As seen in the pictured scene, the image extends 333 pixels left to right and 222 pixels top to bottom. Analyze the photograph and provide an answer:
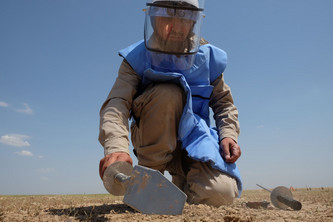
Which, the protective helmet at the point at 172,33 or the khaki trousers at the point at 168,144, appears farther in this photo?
the protective helmet at the point at 172,33

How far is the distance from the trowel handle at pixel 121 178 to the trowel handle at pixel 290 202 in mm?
1774

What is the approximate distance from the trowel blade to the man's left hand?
44.7 inches

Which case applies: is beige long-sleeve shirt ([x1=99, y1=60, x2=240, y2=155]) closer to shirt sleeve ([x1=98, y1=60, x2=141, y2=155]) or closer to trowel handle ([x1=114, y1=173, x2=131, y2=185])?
shirt sleeve ([x1=98, y1=60, x2=141, y2=155])

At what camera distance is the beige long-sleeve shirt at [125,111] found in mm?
2312

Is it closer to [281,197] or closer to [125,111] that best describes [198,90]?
[125,111]

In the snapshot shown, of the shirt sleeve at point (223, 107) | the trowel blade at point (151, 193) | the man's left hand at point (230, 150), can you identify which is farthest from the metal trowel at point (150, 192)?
the shirt sleeve at point (223, 107)

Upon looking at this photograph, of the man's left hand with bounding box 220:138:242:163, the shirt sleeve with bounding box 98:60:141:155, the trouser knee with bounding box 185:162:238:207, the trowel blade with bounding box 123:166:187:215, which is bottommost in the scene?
the trouser knee with bounding box 185:162:238:207

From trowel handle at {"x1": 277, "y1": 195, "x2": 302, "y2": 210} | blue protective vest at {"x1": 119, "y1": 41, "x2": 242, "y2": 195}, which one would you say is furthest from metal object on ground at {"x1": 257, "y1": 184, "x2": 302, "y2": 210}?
blue protective vest at {"x1": 119, "y1": 41, "x2": 242, "y2": 195}

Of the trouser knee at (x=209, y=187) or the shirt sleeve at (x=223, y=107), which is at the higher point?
the shirt sleeve at (x=223, y=107)

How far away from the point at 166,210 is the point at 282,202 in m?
1.72

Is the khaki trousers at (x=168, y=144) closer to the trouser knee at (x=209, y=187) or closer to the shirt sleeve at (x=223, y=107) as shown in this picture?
the trouser knee at (x=209, y=187)

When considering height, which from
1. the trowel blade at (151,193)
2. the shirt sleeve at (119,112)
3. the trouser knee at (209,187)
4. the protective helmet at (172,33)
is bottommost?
the trouser knee at (209,187)

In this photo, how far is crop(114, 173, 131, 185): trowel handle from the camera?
1.82 m

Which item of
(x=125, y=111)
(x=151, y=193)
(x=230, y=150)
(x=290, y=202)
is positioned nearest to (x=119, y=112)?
(x=125, y=111)
